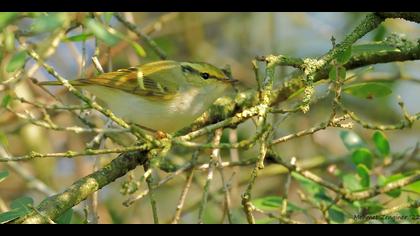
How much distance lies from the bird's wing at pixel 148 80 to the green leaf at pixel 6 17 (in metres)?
1.27

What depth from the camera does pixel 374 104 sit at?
16.2 feet

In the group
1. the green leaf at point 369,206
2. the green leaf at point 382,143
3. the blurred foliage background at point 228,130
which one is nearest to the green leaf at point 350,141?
the green leaf at point 382,143

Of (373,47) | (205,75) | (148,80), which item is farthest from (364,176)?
(148,80)

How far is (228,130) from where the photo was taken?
3.96 m

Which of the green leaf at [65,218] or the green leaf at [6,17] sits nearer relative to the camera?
the green leaf at [6,17]

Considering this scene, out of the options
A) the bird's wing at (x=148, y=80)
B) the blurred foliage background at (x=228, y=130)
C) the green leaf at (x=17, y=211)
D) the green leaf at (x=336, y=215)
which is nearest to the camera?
the green leaf at (x=17, y=211)

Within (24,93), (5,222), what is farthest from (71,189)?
(24,93)

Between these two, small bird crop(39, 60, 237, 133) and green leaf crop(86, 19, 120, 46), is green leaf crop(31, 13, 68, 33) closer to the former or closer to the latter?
green leaf crop(86, 19, 120, 46)

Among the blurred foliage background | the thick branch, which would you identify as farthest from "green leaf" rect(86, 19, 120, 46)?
the blurred foliage background

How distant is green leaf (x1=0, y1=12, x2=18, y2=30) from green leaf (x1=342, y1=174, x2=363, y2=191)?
169 cm

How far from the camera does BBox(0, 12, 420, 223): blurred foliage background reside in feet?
13.9

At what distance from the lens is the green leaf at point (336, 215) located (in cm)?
284

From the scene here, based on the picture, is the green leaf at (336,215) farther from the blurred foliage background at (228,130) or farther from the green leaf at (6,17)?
the green leaf at (6,17)
